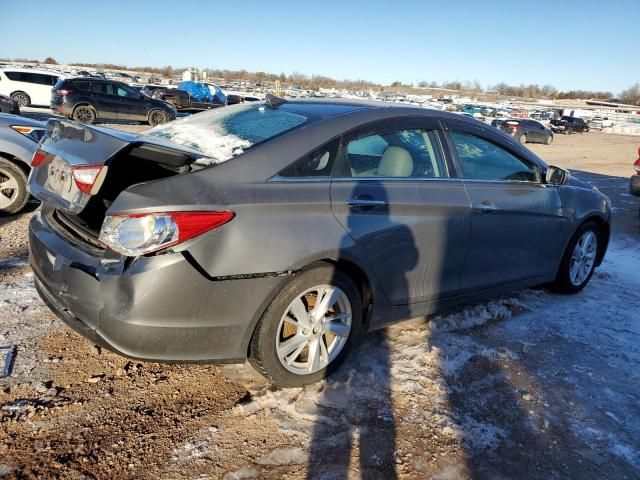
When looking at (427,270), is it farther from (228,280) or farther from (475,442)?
(228,280)

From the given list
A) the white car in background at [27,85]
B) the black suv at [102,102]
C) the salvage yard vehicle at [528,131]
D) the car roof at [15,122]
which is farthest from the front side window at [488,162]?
the salvage yard vehicle at [528,131]

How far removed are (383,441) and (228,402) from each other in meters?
0.84

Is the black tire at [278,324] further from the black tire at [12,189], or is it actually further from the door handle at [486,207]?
the black tire at [12,189]

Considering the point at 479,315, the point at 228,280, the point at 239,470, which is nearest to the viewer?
the point at 239,470

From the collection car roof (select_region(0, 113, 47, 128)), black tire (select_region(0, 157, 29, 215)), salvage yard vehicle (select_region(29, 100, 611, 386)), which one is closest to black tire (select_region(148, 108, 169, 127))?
car roof (select_region(0, 113, 47, 128))

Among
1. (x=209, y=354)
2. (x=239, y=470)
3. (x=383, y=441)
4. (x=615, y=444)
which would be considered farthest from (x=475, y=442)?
(x=209, y=354)

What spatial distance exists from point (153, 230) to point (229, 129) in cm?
108

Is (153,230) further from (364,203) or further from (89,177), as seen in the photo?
(364,203)

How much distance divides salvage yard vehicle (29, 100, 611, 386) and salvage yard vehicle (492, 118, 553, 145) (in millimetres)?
25732

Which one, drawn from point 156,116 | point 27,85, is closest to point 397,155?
point 156,116

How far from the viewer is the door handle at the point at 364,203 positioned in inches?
113

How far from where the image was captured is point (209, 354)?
2566 mm

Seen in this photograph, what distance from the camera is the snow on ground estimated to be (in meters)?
2.51

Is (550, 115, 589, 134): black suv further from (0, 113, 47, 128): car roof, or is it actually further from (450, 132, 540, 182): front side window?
(0, 113, 47, 128): car roof
